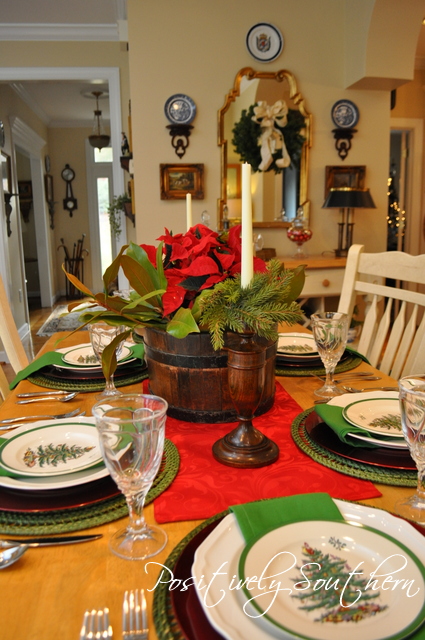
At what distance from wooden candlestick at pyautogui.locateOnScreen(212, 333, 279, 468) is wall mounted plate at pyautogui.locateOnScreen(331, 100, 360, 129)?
3.10m

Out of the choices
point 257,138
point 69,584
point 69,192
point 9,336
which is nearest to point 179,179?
point 257,138

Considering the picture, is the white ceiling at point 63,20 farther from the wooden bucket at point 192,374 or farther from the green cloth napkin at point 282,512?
the green cloth napkin at point 282,512

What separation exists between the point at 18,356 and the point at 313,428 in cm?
101

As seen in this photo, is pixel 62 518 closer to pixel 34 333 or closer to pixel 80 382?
pixel 80 382

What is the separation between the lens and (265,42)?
3.35 meters

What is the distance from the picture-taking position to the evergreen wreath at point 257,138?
3383 millimetres

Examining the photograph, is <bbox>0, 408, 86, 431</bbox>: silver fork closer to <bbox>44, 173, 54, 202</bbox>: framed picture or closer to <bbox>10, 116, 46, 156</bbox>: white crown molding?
<bbox>10, 116, 46, 156</bbox>: white crown molding

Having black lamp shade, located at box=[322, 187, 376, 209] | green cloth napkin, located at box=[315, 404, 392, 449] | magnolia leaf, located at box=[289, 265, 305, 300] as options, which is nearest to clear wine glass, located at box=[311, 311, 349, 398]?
magnolia leaf, located at box=[289, 265, 305, 300]

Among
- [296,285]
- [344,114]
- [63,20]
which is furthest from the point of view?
[63,20]

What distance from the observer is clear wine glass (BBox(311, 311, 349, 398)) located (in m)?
1.07

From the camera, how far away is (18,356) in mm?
1587

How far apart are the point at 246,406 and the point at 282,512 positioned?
196 millimetres

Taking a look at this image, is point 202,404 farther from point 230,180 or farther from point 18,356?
point 230,180

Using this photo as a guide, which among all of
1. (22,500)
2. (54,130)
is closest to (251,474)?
(22,500)
